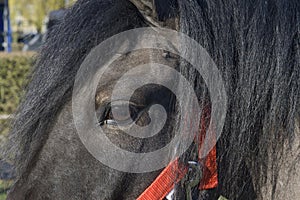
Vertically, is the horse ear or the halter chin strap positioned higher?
the horse ear

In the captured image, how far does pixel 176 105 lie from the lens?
1.78m

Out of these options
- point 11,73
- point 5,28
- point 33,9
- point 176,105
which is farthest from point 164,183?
point 33,9

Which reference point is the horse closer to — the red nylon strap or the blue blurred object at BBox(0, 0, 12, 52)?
the red nylon strap

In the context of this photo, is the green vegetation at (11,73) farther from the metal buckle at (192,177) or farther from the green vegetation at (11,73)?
the metal buckle at (192,177)

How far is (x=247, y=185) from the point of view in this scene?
189 centimetres

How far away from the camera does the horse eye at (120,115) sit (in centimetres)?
175

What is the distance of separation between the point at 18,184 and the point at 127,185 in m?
0.34

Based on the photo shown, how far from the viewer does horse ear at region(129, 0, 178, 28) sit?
176cm

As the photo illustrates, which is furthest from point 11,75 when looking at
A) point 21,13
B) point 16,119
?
point 21,13

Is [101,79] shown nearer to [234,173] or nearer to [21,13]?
[234,173]

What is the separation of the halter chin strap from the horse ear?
12.3 inches

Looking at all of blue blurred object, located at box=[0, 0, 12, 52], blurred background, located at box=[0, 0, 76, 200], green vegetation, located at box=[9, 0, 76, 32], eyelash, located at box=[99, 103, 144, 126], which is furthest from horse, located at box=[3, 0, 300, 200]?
green vegetation, located at box=[9, 0, 76, 32]

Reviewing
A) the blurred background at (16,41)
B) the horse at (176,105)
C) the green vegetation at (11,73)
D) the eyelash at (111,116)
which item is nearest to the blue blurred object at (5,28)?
the blurred background at (16,41)

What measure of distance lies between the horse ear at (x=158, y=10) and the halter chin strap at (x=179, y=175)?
31 centimetres
